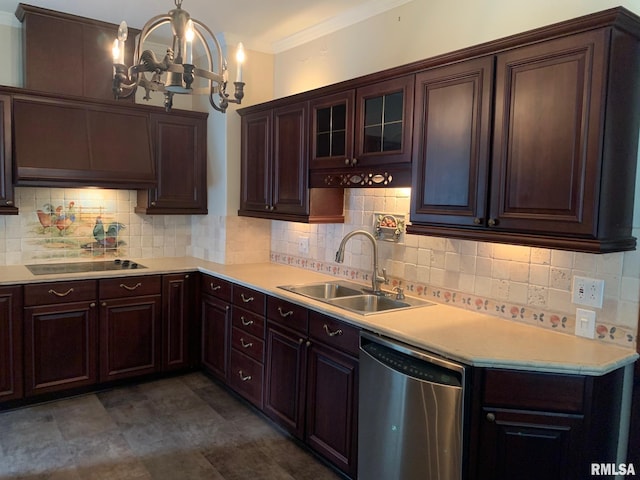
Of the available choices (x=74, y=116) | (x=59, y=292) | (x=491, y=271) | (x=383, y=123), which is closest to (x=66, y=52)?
(x=74, y=116)

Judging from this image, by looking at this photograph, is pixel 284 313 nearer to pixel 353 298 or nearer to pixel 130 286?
pixel 353 298

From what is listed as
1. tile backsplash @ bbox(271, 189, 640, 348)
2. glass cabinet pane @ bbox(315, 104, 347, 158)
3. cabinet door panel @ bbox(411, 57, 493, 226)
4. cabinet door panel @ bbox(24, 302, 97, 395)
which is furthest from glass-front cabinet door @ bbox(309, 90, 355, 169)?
cabinet door panel @ bbox(24, 302, 97, 395)

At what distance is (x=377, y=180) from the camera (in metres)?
2.85

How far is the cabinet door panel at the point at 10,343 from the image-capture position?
3309 mm

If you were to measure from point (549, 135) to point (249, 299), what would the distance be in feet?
7.09

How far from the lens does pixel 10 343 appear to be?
334 cm

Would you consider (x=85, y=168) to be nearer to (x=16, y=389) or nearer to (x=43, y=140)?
(x=43, y=140)

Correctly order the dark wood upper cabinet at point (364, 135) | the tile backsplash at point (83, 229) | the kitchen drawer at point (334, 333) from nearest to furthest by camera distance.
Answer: the kitchen drawer at point (334, 333), the dark wood upper cabinet at point (364, 135), the tile backsplash at point (83, 229)

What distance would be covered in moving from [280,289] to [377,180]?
941mm

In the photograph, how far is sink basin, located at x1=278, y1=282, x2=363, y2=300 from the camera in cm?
328

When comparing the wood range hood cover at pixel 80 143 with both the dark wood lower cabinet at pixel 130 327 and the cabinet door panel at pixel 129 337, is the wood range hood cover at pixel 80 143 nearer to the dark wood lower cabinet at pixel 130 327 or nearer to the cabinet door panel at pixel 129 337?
the dark wood lower cabinet at pixel 130 327

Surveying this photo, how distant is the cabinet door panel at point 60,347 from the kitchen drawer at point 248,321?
1058mm

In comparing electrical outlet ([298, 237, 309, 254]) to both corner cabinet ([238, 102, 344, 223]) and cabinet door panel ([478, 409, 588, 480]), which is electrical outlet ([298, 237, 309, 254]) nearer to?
corner cabinet ([238, 102, 344, 223])

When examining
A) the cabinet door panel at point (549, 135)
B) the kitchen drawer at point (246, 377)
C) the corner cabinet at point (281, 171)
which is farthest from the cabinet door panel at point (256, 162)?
the cabinet door panel at point (549, 135)
